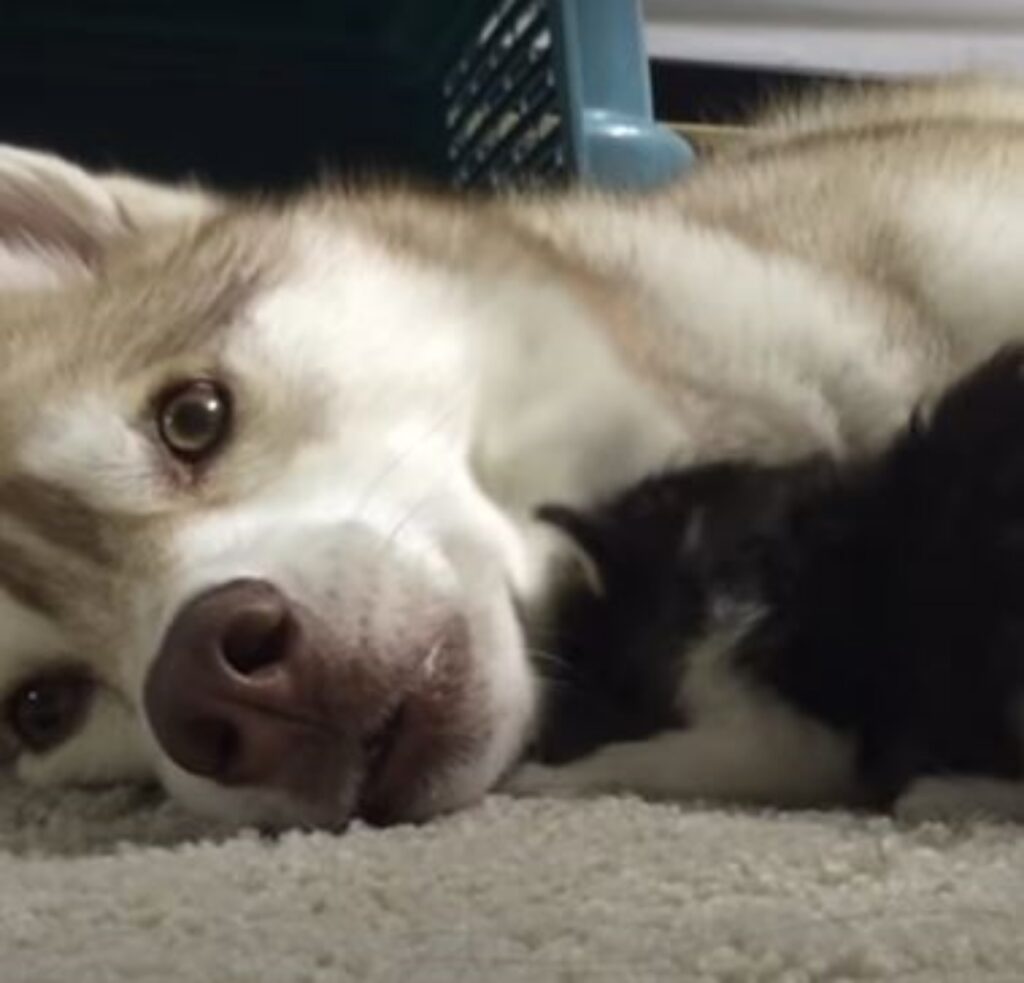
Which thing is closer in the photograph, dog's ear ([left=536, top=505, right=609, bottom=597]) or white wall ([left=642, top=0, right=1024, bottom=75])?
dog's ear ([left=536, top=505, right=609, bottom=597])

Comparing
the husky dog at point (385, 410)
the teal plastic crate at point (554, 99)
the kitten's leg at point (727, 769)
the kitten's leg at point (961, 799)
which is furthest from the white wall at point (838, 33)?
the kitten's leg at point (961, 799)

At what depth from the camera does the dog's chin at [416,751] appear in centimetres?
117

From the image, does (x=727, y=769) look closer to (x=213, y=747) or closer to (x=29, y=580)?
(x=213, y=747)

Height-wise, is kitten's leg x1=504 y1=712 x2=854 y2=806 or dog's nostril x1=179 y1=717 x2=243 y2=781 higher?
dog's nostril x1=179 y1=717 x2=243 y2=781

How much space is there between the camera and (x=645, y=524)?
4.42 feet

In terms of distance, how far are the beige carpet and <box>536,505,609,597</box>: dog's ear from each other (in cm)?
18

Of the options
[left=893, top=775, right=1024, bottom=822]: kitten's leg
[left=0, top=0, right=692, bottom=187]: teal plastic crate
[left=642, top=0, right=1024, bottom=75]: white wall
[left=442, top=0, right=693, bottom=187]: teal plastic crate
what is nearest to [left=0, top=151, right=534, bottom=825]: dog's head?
[left=893, top=775, right=1024, bottom=822]: kitten's leg

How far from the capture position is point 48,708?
1.50 meters

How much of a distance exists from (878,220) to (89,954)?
818 mm

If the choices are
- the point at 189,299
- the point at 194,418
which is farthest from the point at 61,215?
the point at 194,418

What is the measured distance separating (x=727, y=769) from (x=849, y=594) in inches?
4.5

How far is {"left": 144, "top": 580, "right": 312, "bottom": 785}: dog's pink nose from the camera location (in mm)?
1125

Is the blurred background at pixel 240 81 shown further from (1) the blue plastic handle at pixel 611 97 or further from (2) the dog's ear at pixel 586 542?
(2) the dog's ear at pixel 586 542

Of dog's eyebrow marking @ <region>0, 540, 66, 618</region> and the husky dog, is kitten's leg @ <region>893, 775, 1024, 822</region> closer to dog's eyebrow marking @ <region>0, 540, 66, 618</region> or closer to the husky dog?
the husky dog
